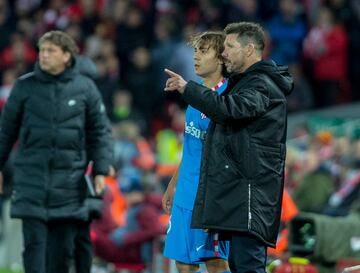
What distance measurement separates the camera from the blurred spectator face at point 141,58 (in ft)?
62.6

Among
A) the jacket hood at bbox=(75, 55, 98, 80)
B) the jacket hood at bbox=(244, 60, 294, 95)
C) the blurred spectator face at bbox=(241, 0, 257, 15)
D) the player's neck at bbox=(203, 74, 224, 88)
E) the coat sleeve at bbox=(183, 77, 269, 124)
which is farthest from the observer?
the blurred spectator face at bbox=(241, 0, 257, 15)

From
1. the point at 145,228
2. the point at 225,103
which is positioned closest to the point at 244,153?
the point at 225,103

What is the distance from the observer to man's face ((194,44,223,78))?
8.40m

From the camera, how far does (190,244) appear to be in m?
8.40

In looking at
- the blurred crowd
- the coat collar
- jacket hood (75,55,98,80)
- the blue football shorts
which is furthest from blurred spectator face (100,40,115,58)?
the blue football shorts

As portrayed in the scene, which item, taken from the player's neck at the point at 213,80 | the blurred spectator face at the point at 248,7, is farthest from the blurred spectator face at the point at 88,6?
the player's neck at the point at 213,80

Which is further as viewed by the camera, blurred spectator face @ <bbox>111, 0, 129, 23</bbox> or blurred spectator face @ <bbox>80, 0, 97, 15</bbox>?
blurred spectator face @ <bbox>80, 0, 97, 15</bbox>

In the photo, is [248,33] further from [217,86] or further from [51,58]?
[51,58]

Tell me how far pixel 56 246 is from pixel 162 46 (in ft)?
31.4

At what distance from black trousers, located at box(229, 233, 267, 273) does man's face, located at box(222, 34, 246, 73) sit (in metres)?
1.01

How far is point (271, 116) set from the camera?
7.93m

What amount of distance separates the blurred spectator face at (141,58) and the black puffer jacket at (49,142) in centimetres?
919

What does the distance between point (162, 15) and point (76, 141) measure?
9.93 metres

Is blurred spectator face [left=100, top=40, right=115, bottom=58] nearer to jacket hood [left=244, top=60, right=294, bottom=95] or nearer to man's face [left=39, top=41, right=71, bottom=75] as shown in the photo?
man's face [left=39, top=41, right=71, bottom=75]
